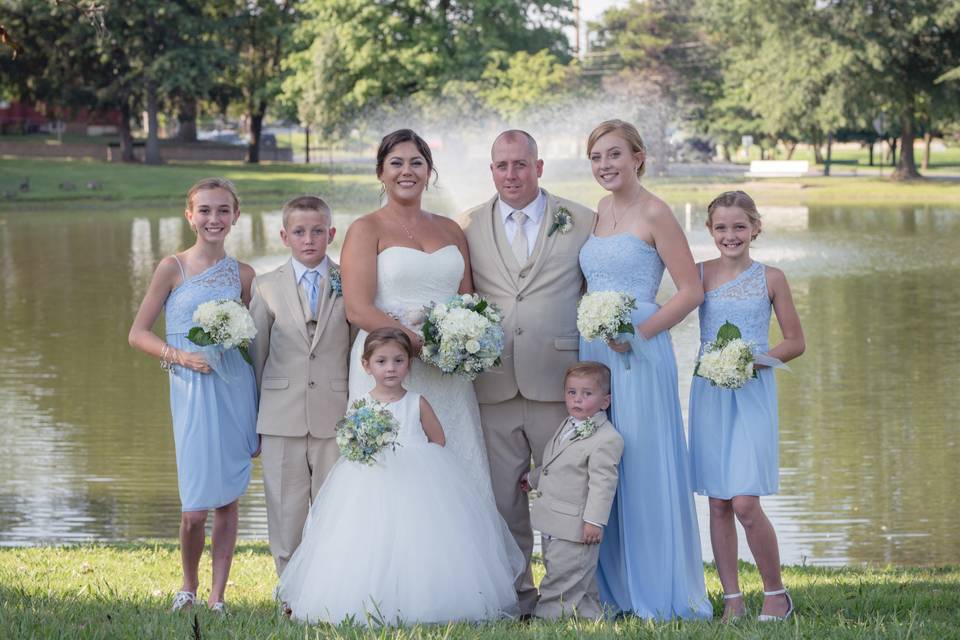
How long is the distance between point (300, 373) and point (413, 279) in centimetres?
70

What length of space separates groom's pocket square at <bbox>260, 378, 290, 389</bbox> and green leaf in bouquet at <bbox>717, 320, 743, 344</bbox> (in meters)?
2.04

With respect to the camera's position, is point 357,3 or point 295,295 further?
point 357,3

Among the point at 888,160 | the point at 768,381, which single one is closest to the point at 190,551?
the point at 768,381

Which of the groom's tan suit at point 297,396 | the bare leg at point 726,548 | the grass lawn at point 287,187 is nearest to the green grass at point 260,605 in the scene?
the bare leg at point 726,548

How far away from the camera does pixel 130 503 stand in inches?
399

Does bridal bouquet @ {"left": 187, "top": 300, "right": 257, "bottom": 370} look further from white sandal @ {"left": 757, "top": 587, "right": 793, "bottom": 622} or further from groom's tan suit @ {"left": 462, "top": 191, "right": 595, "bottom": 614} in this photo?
white sandal @ {"left": 757, "top": 587, "right": 793, "bottom": 622}

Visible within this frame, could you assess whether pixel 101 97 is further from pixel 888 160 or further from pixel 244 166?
pixel 888 160

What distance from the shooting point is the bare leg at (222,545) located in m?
6.29

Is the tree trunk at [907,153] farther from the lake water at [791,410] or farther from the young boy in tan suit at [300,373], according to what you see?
the young boy in tan suit at [300,373]

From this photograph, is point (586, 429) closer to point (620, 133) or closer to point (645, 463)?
point (645, 463)

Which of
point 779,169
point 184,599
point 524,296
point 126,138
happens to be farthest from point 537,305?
point 126,138

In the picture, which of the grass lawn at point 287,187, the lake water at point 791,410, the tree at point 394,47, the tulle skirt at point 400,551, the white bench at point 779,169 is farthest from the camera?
the white bench at point 779,169

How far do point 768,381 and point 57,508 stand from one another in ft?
19.7

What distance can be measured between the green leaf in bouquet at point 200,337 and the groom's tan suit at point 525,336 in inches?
51.0
